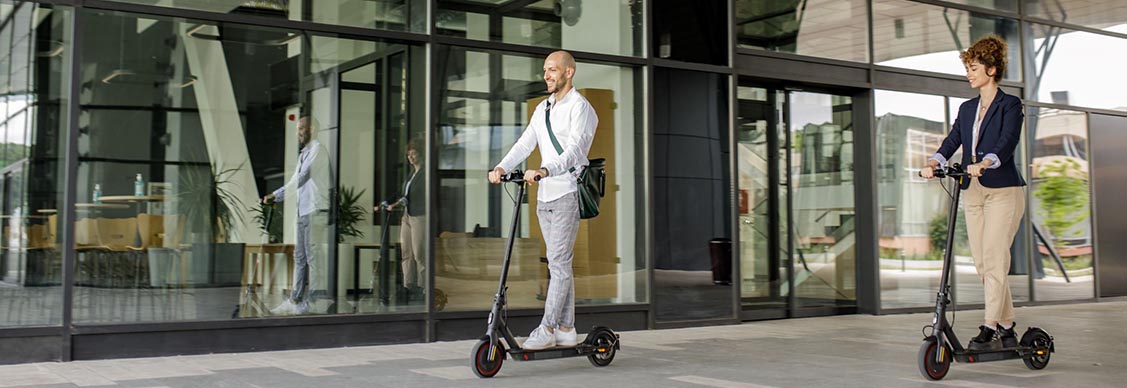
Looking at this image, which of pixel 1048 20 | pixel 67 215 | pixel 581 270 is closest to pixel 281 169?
pixel 67 215

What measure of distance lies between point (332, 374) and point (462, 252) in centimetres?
194

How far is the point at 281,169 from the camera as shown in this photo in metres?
6.41

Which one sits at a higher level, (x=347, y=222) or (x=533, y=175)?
(x=533, y=175)

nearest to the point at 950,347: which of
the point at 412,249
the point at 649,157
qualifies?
the point at 649,157

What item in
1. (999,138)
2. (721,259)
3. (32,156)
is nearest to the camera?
(999,138)

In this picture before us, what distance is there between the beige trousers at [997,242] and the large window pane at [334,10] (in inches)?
144

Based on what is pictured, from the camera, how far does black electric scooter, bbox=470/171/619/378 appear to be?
4.93 meters

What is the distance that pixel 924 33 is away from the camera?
31.8 ft

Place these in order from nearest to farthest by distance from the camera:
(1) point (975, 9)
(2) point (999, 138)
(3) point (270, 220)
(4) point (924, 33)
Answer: (2) point (999, 138) → (3) point (270, 220) → (4) point (924, 33) → (1) point (975, 9)

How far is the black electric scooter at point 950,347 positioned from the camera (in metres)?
4.92

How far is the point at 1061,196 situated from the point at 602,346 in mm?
7376

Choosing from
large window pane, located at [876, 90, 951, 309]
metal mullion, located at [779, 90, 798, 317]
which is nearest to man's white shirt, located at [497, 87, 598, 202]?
metal mullion, located at [779, 90, 798, 317]

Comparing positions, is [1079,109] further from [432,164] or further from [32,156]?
[32,156]

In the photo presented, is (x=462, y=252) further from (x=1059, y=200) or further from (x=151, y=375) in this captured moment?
(x=1059, y=200)
